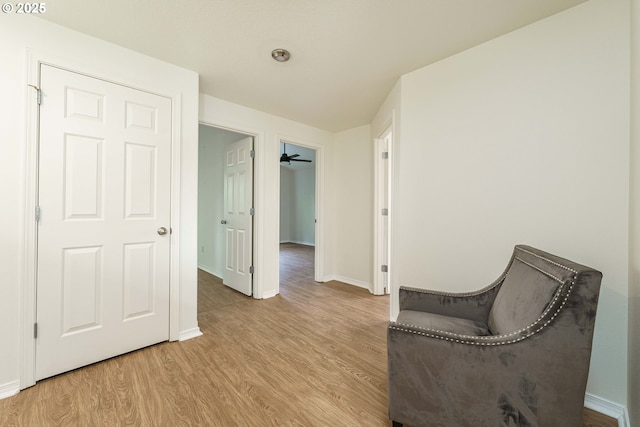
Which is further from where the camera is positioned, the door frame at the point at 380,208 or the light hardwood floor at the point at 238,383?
the door frame at the point at 380,208

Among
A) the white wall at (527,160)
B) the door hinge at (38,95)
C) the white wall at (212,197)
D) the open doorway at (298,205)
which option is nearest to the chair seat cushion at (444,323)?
the white wall at (527,160)

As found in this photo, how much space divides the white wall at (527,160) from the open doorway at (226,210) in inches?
75.6

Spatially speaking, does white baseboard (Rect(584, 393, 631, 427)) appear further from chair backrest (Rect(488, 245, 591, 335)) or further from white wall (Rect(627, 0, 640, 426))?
chair backrest (Rect(488, 245, 591, 335))

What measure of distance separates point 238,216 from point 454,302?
2.68 meters

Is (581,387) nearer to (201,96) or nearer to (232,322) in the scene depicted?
(232,322)

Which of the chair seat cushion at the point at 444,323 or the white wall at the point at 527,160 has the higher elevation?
the white wall at the point at 527,160

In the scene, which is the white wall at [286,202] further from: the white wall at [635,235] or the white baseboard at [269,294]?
the white wall at [635,235]

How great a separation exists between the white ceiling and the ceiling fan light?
0.15ft

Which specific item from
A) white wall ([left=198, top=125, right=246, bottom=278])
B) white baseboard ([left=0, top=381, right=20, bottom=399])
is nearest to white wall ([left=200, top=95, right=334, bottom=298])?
white wall ([left=198, top=125, right=246, bottom=278])

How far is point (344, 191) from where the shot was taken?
385 centimetres

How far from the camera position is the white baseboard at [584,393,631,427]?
1.33 meters

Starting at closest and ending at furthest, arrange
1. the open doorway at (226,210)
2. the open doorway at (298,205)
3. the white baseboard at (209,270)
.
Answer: the open doorway at (226,210) < the white baseboard at (209,270) < the open doorway at (298,205)

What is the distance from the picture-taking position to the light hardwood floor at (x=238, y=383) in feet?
4.42

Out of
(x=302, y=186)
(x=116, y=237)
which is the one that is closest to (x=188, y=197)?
(x=116, y=237)
